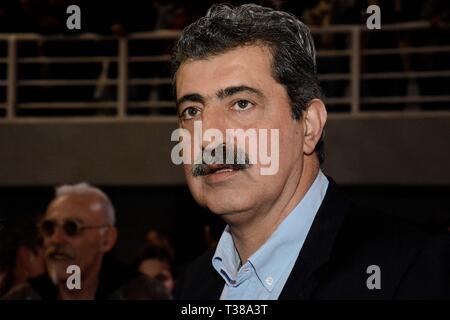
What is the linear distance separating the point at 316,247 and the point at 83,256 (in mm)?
1937

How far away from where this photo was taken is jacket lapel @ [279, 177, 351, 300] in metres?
1.34

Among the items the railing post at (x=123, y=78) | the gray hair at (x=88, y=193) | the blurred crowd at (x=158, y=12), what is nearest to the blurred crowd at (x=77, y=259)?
the gray hair at (x=88, y=193)

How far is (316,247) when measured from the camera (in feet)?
4.50

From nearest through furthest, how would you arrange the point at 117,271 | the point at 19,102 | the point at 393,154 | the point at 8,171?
the point at 117,271 < the point at 393,154 < the point at 8,171 < the point at 19,102

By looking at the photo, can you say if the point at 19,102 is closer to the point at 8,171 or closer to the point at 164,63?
the point at 8,171

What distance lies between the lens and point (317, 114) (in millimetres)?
1499

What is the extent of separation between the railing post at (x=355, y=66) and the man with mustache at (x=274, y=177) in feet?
10.1

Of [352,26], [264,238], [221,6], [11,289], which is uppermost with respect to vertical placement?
[352,26]

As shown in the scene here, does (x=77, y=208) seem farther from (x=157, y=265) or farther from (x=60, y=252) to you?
Result: (x=157, y=265)

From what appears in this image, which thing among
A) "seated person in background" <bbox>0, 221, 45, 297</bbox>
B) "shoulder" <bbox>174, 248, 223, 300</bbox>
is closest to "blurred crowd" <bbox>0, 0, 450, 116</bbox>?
"seated person in background" <bbox>0, 221, 45, 297</bbox>

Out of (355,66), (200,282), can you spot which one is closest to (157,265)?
(355,66)

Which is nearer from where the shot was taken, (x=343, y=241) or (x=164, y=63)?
(x=343, y=241)

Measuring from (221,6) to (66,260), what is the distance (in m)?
1.89
